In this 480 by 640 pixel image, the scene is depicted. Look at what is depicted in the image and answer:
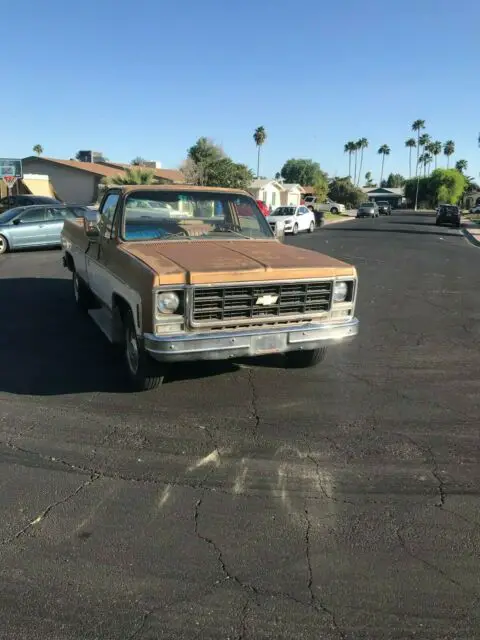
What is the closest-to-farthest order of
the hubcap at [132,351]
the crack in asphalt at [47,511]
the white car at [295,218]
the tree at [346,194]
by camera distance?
1. the crack in asphalt at [47,511]
2. the hubcap at [132,351]
3. the white car at [295,218]
4. the tree at [346,194]

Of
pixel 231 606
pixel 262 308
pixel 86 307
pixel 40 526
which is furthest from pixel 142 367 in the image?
pixel 86 307

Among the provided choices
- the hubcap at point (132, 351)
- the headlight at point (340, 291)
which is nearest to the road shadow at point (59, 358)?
the hubcap at point (132, 351)

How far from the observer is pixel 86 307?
847cm

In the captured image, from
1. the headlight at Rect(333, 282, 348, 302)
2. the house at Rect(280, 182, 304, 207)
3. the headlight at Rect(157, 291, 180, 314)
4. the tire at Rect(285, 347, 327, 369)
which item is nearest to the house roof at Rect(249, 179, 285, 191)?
the house at Rect(280, 182, 304, 207)

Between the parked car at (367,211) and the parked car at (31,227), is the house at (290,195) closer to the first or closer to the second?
the parked car at (367,211)

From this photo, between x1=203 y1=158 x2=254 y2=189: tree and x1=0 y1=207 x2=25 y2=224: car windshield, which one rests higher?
x1=203 y1=158 x2=254 y2=189: tree

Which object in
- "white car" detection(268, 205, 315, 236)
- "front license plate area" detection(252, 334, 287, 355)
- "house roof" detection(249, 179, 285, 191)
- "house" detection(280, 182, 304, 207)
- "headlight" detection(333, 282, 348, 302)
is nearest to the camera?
"front license plate area" detection(252, 334, 287, 355)

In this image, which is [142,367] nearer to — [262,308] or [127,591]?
[262,308]

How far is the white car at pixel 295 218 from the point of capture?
29.4m

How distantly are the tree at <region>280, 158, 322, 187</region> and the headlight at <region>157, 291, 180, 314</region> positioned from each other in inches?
4806

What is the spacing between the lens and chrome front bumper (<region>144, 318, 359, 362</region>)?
14.8 ft

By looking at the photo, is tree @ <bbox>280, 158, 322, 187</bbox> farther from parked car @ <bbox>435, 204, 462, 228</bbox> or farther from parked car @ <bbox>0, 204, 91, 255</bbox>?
parked car @ <bbox>0, 204, 91, 255</bbox>

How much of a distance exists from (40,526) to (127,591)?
2.62ft

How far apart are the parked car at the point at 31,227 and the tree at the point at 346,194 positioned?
97127mm
